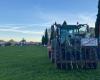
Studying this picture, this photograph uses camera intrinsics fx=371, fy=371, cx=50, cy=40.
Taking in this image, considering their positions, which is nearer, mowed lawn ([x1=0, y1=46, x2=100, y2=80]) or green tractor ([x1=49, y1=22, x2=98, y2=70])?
mowed lawn ([x1=0, y1=46, x2=100, y2=80])

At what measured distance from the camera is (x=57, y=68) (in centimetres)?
2270

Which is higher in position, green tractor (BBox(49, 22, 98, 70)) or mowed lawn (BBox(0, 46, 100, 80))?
green tractor (BBox(49, 22, 98, 70))

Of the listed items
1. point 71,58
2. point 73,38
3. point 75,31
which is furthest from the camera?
point 75,31

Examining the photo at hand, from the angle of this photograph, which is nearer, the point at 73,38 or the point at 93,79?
the point at 93,79

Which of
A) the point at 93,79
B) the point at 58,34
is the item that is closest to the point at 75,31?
the point at 58,34

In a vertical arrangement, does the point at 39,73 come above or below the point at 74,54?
below

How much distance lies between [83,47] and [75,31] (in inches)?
113

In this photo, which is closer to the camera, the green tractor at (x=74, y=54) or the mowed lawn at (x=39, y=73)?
the mowed lawn at (x=39, y=73)

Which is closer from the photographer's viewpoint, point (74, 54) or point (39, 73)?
point (39, 73)

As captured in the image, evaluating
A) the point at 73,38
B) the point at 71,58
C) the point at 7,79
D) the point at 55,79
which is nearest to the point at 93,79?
the point at 55,79

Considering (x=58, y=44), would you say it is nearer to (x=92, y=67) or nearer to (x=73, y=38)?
(x=73, y=38)

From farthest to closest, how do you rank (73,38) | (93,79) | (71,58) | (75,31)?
1. (75,31)
2. (73,38)
3. (71,58)
4. (93,79)

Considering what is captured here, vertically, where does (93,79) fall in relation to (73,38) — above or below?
below

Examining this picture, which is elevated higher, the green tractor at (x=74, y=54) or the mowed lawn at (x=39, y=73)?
the green tractor at (x=74, y=54)
